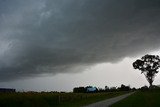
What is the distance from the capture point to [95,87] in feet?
596

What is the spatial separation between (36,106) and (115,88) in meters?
164

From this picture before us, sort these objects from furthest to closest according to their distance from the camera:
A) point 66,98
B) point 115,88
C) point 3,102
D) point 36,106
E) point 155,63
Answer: point 115,88 → point 155,63 → point 66,98 → point 36,106 → point 3,102

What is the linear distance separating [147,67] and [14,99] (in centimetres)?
8128

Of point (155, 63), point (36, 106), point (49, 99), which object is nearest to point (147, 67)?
point (155, 63)

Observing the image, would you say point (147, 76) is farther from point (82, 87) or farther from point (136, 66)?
point (82, 87)

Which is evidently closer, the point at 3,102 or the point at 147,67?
the point at 3,102

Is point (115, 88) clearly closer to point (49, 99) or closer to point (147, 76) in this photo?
point (147, 76)

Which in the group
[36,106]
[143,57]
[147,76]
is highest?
[143,57]

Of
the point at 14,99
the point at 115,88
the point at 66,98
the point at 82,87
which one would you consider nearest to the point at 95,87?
the point at 82,87

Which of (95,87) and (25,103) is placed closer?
(25,103)

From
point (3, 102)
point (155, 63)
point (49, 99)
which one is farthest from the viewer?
point (155, 63)

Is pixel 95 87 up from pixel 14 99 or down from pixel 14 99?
up

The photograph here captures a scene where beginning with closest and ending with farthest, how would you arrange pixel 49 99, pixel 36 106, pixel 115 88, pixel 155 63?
pixel 36 106, pixel 49 99, pixel 155 63, pixel 115 88

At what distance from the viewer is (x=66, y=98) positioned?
59156mm
